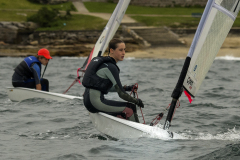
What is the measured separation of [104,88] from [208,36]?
1306 millimetres

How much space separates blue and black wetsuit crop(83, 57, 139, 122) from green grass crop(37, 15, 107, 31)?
69.4 ft

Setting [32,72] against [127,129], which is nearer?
[127,129]

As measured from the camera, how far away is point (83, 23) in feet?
91.7

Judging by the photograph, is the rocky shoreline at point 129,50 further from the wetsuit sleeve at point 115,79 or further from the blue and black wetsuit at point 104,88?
the wetsuit sleeve at point 115,79

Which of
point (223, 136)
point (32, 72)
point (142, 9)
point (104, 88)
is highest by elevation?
point (104, 88)

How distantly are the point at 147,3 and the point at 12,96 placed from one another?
98.9 feet

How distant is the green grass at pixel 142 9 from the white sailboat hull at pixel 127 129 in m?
28.2

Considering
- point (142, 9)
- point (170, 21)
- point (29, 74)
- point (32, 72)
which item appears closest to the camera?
point (32, 72)

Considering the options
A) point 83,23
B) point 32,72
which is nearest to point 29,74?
point 32,72

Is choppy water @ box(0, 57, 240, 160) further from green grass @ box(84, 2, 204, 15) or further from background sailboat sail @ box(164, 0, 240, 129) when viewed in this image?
green grass @ box(84, 2, 204, 15)

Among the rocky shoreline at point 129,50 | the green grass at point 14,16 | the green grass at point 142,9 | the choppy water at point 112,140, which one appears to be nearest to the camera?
the choppy water at point 112,140

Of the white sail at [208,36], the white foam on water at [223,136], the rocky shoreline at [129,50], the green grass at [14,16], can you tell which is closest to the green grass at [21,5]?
the green grass at [14,16]

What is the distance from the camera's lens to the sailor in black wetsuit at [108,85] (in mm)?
4977

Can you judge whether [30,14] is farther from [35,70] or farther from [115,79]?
[115,79]
